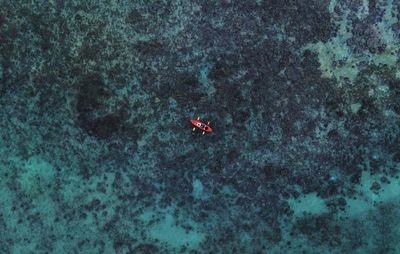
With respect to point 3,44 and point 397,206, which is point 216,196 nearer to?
point 397,206

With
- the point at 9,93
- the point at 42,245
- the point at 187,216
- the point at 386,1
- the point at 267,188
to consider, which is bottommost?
the point at 42,245

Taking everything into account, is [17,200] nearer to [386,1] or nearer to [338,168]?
[338,168]

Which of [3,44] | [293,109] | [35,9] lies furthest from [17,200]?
[293,109]

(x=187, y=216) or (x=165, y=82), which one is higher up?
(x=165, y=82)

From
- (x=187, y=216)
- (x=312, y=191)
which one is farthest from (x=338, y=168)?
(x=187, y=216)

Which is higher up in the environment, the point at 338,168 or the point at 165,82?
the point at 165,82

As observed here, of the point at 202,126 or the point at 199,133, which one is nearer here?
the point at 202,126
